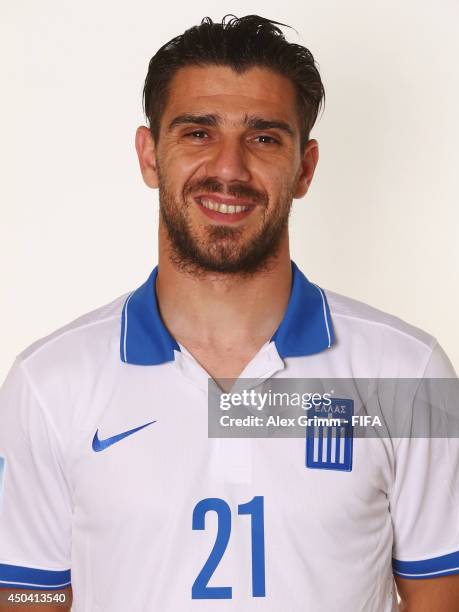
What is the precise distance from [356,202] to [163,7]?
0.65 meters

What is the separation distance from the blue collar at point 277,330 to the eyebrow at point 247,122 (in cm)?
27

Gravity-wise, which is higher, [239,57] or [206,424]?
[239,57]

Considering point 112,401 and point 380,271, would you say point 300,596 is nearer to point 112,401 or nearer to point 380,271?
point 112,401

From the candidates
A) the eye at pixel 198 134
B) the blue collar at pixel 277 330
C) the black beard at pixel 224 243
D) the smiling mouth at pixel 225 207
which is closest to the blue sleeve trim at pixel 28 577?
the blue collar at pixel 277 330

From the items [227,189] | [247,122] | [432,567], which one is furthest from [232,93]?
[432,567]

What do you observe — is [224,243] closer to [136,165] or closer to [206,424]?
[206,424]

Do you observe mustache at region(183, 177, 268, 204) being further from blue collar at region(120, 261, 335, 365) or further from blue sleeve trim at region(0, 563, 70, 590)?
blue sleeve trim at region(0, 563, 70, 590)

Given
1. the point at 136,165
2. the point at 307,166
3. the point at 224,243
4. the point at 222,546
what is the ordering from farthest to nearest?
the point at 136,165
the point at 307,166
the point at 224,243
the point at 222,546

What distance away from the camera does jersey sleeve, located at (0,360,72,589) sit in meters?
1.86

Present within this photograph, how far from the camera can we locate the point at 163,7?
8.60 ft

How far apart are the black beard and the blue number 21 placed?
39cm

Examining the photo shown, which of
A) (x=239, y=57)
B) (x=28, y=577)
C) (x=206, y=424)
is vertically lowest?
(x=28, y=577)

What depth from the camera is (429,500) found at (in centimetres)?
189

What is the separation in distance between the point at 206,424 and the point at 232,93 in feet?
1.86
